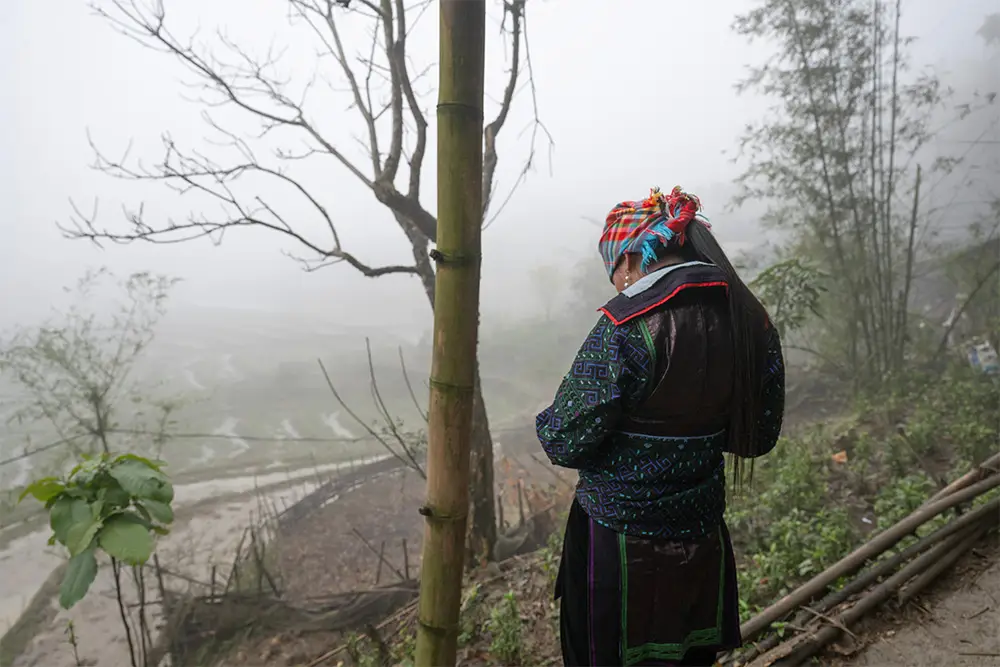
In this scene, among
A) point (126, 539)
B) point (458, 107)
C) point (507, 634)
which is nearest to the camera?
point (458, 107)

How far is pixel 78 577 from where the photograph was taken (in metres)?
1.39

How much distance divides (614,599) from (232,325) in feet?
25.9

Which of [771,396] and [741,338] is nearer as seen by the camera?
[741,338]

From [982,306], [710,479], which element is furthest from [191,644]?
[982,306]

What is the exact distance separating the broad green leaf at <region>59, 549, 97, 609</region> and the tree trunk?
1169 millimetres

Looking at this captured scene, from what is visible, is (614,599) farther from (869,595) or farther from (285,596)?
(285,596)

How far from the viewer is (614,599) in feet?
3.22

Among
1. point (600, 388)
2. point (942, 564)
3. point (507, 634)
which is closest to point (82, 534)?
point (600, 388)

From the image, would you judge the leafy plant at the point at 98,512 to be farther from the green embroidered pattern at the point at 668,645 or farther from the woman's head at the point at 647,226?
the woman's head at the point at 647,226

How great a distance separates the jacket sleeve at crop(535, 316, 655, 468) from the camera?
2.82 feet

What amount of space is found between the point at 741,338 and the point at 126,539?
→ 5.03 ft

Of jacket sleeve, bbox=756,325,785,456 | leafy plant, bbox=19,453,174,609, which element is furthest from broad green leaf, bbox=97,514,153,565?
jacket sleeve, bbox=756,325,785,456

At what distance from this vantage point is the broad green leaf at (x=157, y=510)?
4.81 ft

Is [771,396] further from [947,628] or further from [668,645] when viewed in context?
[947,628]
